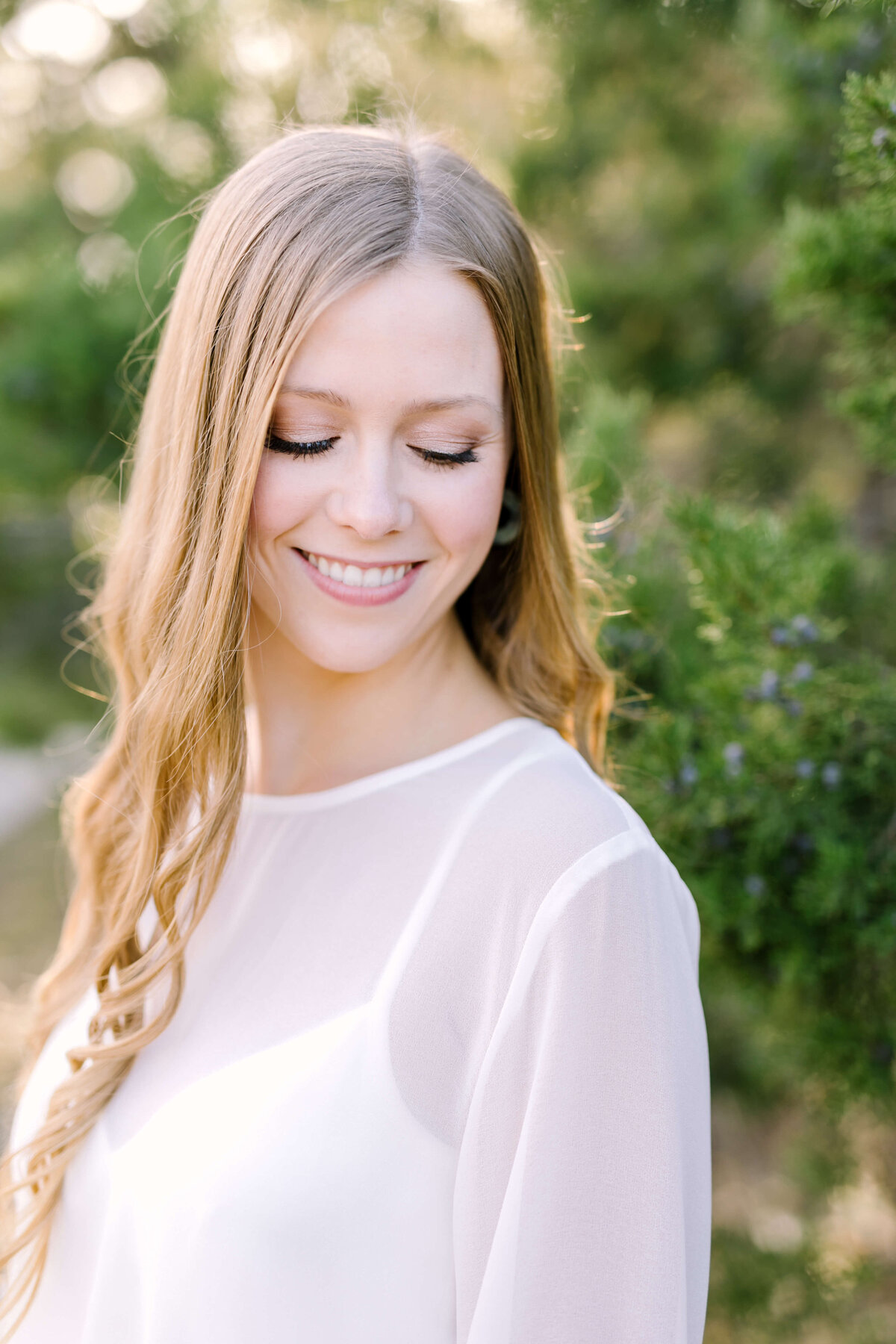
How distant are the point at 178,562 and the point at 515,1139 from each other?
0.65m

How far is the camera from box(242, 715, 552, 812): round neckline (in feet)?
3.47

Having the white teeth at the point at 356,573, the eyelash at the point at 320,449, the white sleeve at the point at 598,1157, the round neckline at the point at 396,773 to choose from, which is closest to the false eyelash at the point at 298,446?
the eyelash at the point at 320,449

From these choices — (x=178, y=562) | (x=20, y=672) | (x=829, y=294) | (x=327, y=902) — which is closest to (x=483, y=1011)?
(x=327, y=902)

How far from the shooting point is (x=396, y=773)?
1074 millimetres

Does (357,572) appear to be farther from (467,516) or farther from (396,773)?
(396,773)

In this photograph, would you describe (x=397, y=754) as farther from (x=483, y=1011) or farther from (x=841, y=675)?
(x=841, y=675)

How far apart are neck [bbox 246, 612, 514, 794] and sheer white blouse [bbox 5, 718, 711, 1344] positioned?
10 centimetres

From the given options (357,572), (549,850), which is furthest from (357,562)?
(549,850)

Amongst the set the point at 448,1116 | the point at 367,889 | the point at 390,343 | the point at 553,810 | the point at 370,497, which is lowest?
the point at 448,1116

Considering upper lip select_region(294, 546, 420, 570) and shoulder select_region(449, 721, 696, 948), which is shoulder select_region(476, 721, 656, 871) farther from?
upper lip select_region(294, 546, 420, 570)

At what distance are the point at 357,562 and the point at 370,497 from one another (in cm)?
8

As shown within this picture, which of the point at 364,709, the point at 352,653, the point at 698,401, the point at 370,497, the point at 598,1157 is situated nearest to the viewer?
the point at 598,1157

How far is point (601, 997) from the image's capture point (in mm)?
820

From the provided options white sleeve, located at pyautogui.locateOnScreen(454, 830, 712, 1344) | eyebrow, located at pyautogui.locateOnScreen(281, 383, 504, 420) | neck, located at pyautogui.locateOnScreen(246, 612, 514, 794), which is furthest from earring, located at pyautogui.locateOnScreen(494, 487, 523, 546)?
white sleeve, located at pyautogui.locateOnScreen(454, 830, 712, 1344)
